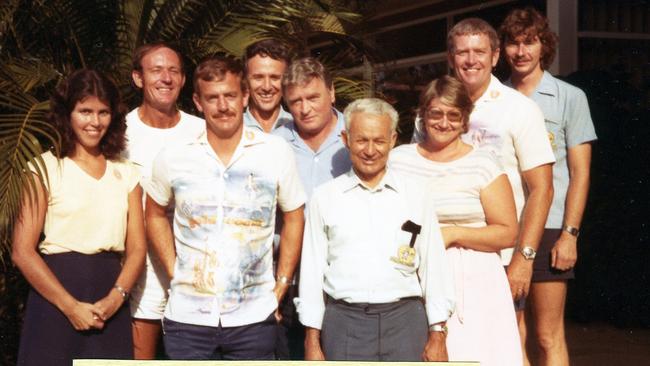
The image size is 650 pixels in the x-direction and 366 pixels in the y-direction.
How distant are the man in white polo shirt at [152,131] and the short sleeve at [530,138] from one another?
52.5 inches

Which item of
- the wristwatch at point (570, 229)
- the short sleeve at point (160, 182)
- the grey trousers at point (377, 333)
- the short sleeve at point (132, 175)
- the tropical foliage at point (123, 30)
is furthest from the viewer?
the tropical foliage at point (123, 30)

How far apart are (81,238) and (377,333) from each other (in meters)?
1.20

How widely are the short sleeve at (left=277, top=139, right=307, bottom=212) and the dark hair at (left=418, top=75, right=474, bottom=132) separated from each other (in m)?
0.55

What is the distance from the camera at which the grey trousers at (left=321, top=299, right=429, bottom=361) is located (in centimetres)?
373

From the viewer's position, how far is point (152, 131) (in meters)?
4.40

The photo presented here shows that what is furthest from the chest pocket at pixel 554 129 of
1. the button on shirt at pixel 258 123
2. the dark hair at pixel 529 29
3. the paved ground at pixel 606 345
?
the paved ground at pixel 606 345

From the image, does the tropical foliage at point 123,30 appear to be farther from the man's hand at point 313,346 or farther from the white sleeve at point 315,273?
the man's hand at point 313,346

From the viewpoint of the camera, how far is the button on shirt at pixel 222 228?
3.87 metres

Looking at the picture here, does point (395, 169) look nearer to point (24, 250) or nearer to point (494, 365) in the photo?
point (494, 365)

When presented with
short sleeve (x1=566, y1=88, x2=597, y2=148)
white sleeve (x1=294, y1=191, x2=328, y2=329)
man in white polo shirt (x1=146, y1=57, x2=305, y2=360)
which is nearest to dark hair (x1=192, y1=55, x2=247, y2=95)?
man in white polo shirt (x1=146, y1=57, x2=305, y2=360)

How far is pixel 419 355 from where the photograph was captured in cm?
376

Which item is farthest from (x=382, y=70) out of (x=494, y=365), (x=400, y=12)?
(x=494, y=365)

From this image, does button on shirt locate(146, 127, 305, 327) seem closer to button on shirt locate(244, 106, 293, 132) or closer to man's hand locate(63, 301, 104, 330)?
man's hand locate(63, 301, 104, 330)

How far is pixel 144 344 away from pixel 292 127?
3.68ft
